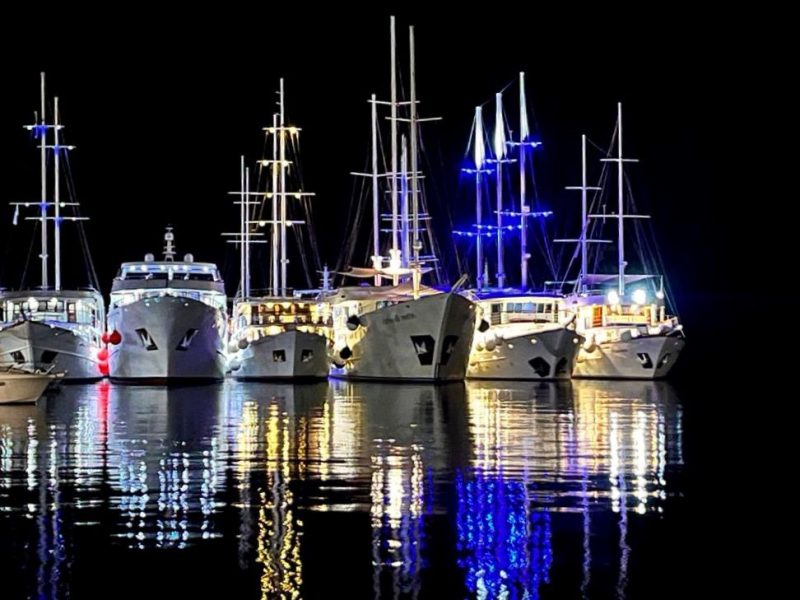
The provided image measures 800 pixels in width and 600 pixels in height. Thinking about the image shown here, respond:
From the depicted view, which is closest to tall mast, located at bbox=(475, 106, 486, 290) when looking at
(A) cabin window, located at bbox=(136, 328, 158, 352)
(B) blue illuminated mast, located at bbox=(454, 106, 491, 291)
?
(B) blue illuminated mast, located at bbox=(454, 106, 491, 291)

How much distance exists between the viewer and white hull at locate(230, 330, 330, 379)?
228ft

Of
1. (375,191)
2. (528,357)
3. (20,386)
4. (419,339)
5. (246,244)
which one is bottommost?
(20,386)

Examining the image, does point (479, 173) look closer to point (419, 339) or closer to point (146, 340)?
point (419, 339)

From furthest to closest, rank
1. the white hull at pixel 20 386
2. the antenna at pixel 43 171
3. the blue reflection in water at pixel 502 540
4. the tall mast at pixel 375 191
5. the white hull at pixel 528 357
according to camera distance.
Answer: the tall mast at pixel 375 191, the white hull at pixel 528 357, the antenna at pixel 43 171, the white hull at pixel 20 386, the blue reflection in water at pixel 502 540

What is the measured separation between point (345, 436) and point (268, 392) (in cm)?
2424

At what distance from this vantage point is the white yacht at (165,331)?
65125 millimetres

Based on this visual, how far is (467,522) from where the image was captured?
21.2 metres

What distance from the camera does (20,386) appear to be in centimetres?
4462

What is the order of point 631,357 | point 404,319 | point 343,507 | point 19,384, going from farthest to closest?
1. point 631,357
2. point 404,319
3. point 19,384
4. point 343,507

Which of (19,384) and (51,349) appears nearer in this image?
(19,384)

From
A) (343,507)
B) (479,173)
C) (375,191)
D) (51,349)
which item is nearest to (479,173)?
(479,173)

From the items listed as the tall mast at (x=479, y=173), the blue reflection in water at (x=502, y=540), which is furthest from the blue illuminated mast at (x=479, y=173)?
the blue reflection in water at (x=502, y=540)

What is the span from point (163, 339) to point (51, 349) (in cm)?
485

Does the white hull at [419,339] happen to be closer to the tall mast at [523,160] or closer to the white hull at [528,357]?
the white hull at [528,357]
